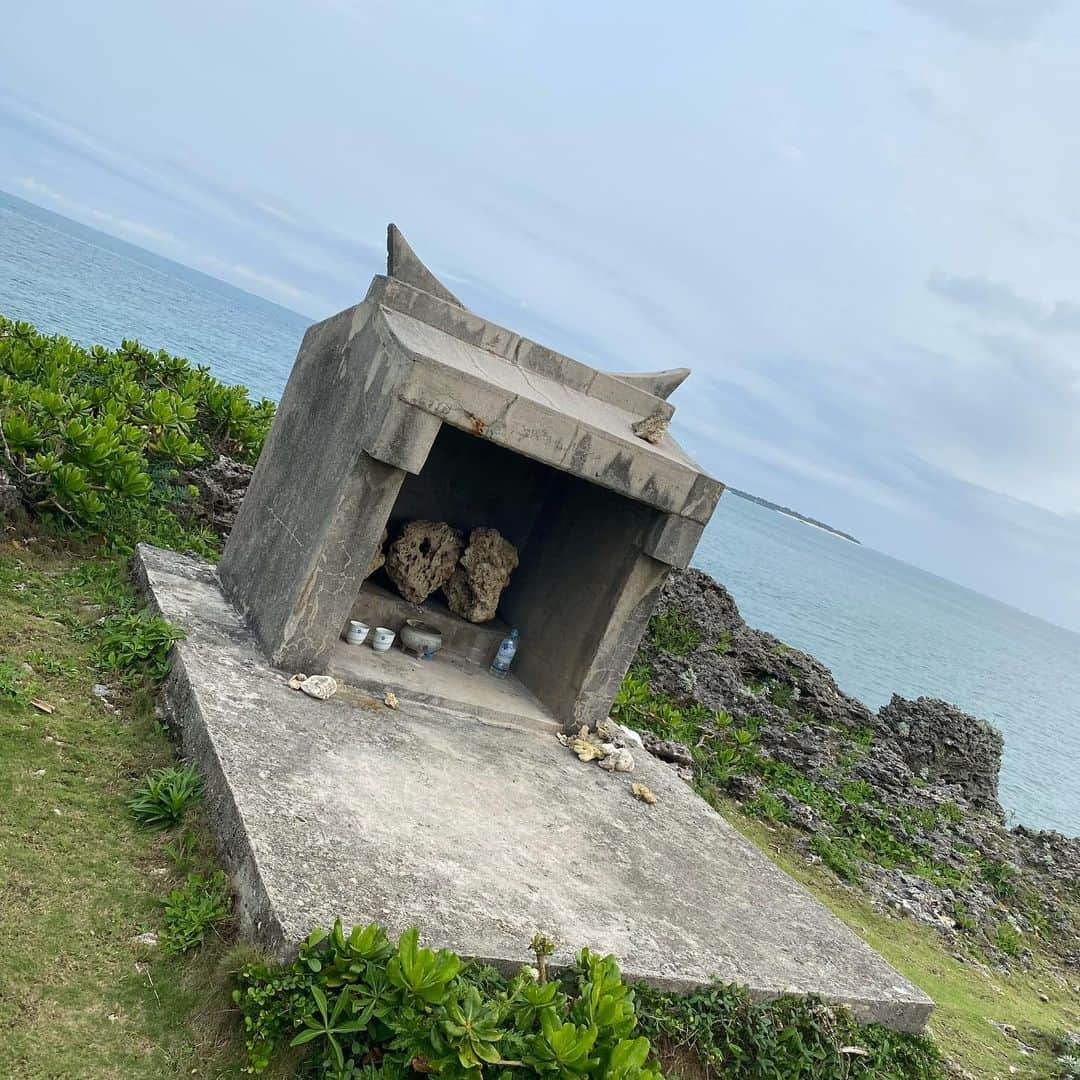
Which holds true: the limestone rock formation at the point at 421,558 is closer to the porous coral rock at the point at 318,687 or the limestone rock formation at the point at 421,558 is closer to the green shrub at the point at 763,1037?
the porous coral rock at the point at 318,687

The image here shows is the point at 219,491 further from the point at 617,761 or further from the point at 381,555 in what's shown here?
the point at 617,761

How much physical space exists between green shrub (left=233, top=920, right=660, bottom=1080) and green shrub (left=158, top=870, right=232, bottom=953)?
34 cm

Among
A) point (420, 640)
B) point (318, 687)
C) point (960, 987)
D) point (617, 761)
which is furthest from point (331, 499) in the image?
point (960, 987)

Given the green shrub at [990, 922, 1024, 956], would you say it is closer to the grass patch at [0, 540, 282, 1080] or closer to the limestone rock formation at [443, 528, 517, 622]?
the limestone rock formation at [443, 528, 517, 622]

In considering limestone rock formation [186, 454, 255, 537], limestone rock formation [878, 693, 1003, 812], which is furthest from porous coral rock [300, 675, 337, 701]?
limestone rock formation [878, 693, 1003, 812]

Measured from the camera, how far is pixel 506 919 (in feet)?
13.0

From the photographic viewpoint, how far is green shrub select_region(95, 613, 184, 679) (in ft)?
17.9

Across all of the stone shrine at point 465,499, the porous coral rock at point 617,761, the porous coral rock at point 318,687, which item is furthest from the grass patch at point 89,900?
the porous coral rock at point 617,761

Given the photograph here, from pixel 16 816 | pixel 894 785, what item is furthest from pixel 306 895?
pixel 894 785

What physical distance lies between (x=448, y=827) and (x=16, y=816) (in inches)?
73.4

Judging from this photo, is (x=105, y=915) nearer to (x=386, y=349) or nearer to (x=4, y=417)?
(x=386, y=349)

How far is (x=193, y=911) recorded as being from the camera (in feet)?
12.1

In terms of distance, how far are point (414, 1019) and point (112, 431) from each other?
248 inches

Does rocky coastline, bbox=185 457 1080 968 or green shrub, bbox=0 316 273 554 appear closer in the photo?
green shrub, bbox=0 316 273 554
